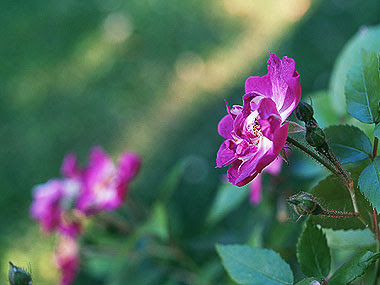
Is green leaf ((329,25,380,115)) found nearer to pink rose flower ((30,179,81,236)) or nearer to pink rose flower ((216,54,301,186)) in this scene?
pink rose flower ((216,54,301,186))

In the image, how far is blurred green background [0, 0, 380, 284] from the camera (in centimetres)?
213

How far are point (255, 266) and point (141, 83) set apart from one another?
222cm

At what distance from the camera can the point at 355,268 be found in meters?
0.50

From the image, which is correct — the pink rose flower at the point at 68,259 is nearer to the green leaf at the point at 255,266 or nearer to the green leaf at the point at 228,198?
the green leaf at the point at 228,198

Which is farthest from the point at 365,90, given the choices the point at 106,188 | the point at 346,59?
the point at 106,188

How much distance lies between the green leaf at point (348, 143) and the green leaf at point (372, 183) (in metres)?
0.04

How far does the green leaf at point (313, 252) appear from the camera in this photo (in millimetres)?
573

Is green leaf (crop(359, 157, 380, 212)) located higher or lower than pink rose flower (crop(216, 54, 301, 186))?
lower

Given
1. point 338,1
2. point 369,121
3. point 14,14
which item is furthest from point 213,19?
point 369,121

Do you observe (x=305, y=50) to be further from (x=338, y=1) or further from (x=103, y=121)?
(x=103, y=121)

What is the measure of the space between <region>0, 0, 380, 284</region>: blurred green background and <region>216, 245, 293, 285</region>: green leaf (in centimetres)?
97

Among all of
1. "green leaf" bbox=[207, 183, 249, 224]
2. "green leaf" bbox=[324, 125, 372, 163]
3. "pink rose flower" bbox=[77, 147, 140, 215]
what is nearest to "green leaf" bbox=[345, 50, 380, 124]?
"green leaf" bbox=[324, 125, 372, 163]

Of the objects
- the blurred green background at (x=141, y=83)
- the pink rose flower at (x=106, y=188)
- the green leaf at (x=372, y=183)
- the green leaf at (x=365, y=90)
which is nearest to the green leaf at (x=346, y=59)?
the green leaf at (x=365, y=90)

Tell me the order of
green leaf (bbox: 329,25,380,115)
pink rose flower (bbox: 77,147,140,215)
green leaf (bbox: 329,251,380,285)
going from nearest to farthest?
green leaf (bbox: 329,251,380,285)
green leaf (bbox: 329,25,380,115)
pink rose flower (bbox: 77,147,140,215)
